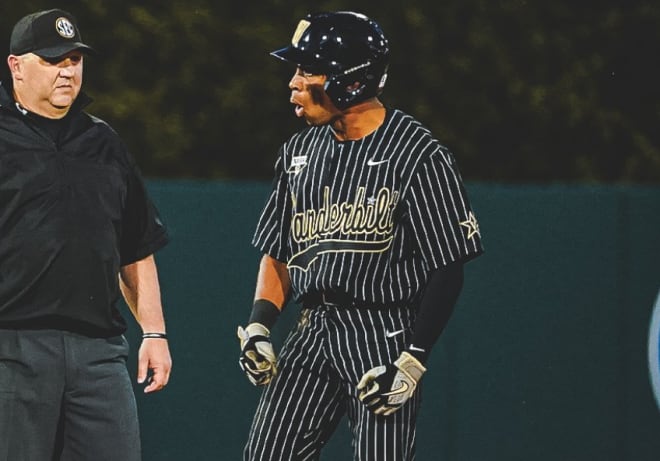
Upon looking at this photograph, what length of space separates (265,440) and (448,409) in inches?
89.2

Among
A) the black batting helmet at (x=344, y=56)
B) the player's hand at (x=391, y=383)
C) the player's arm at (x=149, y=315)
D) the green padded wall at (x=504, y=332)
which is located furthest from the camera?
the green padded wall at (x=504, y=332)

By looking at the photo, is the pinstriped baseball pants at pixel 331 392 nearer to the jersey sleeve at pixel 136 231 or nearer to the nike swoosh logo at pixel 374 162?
the nike swoosh logo at pixel 374 162

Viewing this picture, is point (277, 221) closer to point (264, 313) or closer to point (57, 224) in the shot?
point (264, 313)

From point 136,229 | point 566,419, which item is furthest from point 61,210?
point 566,419

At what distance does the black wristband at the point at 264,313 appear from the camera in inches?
204

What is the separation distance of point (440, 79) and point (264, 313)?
7.62 metres

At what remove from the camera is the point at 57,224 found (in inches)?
190

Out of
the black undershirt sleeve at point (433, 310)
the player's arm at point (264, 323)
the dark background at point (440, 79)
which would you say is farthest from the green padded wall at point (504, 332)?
the dark background at point (440, 79)

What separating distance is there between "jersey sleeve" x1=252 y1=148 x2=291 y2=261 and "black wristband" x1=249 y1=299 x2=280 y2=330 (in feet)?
0.52

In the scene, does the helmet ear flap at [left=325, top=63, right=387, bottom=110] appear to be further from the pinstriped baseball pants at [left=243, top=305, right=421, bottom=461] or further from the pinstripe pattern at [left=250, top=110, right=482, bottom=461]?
the pinstriped baseball pants at [left=243, top=305, right=421, bottom=461]

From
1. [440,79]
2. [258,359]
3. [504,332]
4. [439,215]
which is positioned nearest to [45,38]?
[258,359]

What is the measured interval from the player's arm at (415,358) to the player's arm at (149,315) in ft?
2.31

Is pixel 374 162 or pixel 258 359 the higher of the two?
pixel 374 162

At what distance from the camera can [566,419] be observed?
7.31m
